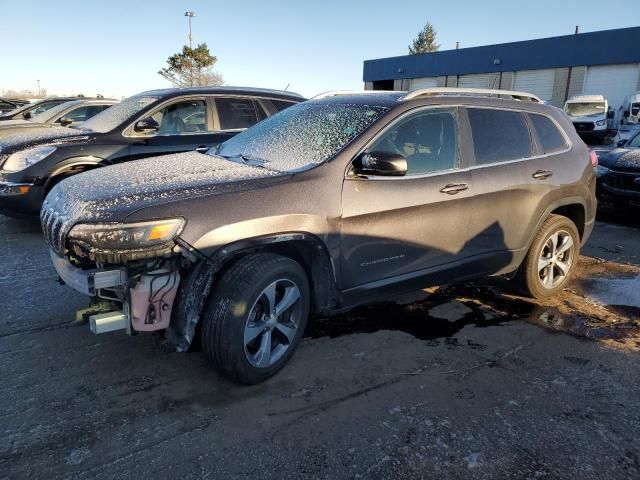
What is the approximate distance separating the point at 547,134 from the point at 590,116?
22.3m

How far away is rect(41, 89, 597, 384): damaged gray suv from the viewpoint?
274cm

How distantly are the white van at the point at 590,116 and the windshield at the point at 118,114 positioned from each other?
21.2m

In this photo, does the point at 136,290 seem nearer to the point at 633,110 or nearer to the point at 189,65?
the point at 633,110

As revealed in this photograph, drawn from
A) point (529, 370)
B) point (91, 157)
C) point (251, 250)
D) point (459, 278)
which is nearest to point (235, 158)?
point (251, 250)

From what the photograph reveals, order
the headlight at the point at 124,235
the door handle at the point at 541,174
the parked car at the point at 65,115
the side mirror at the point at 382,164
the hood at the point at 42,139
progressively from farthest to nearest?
the parked car at the point at 65,115 → the hood at the point at 42,139 → the door handle at the point at 541,174 → the side mirror at the point at 382,164 → the headlight at the point at 124,235

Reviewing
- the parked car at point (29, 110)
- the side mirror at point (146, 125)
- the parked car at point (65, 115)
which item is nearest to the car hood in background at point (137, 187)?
the side mirror at point (146, 125)

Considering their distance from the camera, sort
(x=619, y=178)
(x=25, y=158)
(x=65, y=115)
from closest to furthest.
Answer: (x=25, y=158) < (x=619, y=178) < (x=65, y=115)

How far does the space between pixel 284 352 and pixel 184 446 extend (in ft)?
2.87

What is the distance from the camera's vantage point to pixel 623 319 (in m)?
4.25

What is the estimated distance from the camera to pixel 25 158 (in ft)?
20.1

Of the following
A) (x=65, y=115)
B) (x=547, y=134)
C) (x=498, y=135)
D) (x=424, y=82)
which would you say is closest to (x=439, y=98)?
(x=498, y=135)

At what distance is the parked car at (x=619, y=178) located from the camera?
7.33 m

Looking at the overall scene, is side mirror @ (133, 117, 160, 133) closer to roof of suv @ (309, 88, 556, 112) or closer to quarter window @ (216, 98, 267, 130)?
quarter window @ (216, 98, 267, 130)

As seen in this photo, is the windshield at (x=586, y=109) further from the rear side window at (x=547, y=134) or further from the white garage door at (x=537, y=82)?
the rear side window at (x=547, y=134)
